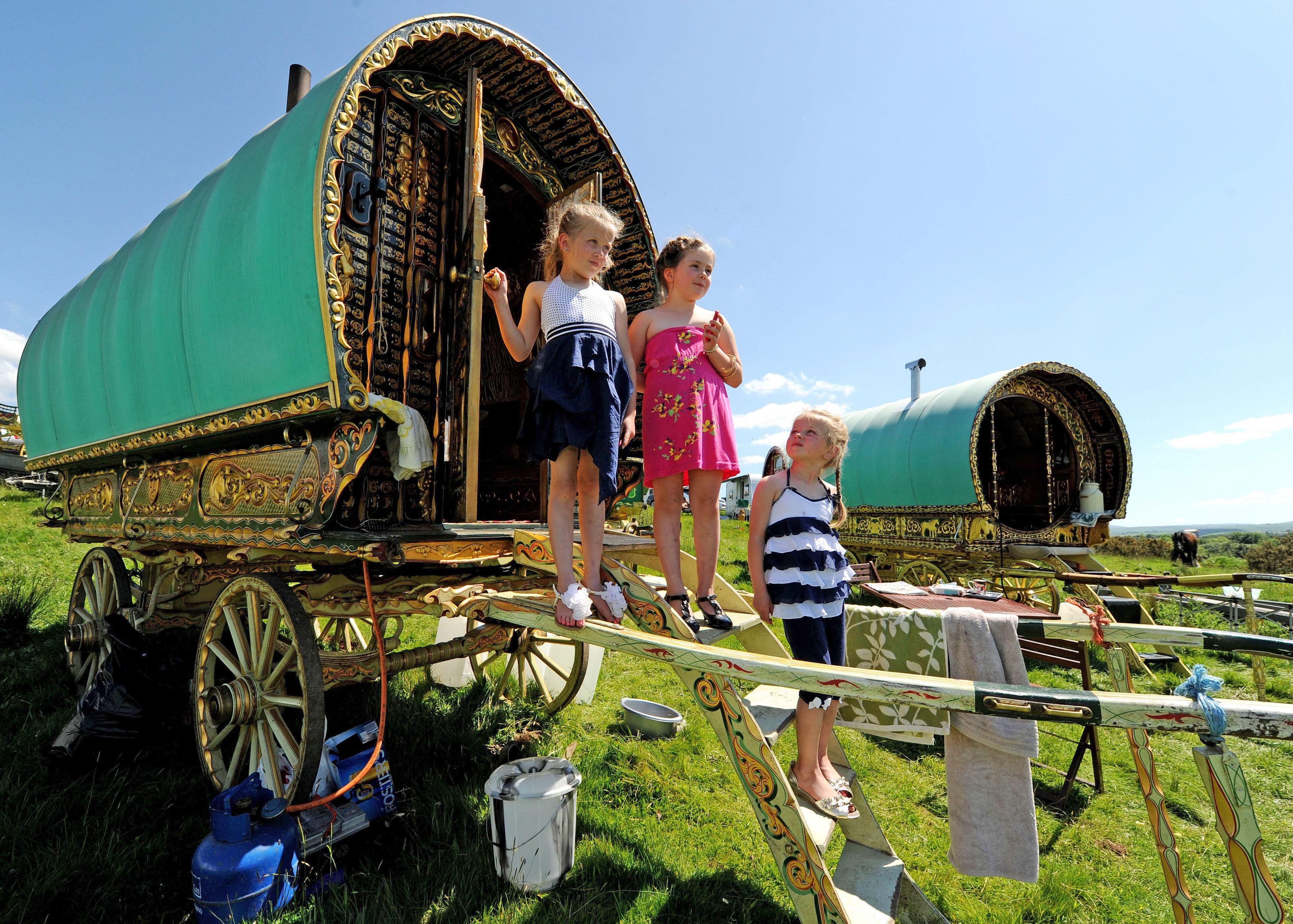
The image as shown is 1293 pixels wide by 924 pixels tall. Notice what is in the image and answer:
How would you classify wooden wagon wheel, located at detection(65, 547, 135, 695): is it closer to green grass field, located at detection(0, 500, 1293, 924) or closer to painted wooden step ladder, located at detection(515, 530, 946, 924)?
green grass field, located at detection(0, 500, 1293, 924)

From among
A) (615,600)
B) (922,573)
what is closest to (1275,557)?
(922,573)

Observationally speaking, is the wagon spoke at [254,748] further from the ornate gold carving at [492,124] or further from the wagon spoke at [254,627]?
the ornate gold carving at [492,124]

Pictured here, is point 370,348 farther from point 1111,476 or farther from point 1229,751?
point 1111,476

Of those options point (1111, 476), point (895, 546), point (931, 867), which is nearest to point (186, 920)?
point (931, 867)

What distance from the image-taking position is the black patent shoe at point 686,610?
8.06 ft

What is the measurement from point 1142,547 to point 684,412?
22254 millimetres

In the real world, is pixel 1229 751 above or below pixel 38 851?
above

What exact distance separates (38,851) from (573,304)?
3200 millimetres

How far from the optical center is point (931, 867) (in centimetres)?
300

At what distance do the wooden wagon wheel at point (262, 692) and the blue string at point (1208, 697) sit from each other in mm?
2986

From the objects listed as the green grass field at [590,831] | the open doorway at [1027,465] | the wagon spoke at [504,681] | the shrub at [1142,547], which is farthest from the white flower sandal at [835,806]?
the shrub at [1142,547]

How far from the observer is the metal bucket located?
2547 mm

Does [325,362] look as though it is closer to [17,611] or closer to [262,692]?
[262,692]

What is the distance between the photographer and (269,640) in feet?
9.45
